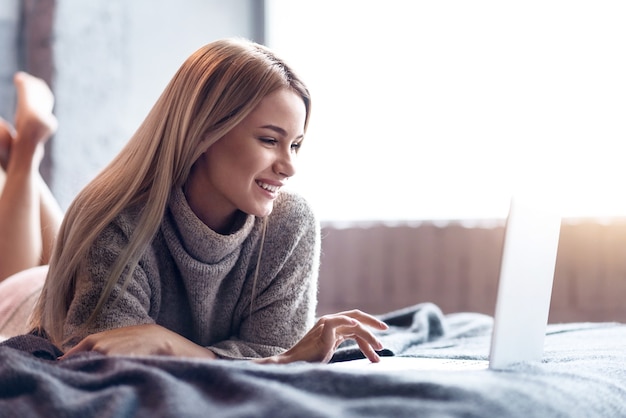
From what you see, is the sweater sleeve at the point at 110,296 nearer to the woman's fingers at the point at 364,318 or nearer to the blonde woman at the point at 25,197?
the woman's fingers at the point at 364,318

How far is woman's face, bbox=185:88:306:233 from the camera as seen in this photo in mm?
1236

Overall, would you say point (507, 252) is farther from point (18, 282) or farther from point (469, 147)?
point (469, 147)

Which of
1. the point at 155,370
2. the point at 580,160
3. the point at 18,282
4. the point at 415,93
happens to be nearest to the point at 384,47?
the point at 415,93

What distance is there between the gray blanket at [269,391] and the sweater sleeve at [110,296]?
1.09 ft

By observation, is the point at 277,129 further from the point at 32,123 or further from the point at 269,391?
the point at 32,123

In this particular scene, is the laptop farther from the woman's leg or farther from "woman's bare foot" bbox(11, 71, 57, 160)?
"woman's bare foot" bbox(11, 71, 57, 160)

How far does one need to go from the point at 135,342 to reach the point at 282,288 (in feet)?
1.09

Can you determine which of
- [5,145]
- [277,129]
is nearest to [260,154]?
[277,129]

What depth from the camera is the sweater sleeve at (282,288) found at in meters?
1.29

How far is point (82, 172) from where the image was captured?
2.58 meters

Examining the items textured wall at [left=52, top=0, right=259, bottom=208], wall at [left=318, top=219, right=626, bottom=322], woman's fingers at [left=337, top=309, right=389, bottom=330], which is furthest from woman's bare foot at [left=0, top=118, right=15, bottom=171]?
woman's fingers at [left=337, top=309, right=389, bottom=330]

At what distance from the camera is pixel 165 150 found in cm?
127

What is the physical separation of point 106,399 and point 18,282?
1.07 metres

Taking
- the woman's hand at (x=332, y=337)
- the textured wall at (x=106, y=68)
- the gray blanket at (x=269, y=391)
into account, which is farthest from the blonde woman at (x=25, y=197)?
the gray blanket at (x=269, y=391)
